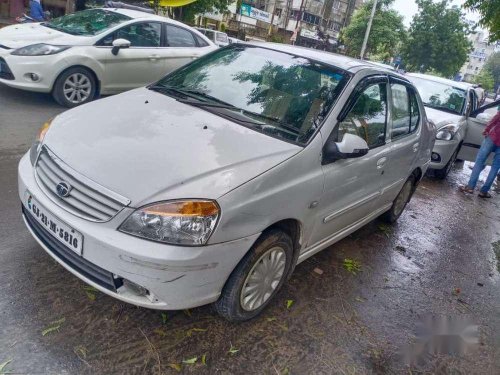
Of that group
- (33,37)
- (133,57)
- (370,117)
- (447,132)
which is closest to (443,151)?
(447,132)

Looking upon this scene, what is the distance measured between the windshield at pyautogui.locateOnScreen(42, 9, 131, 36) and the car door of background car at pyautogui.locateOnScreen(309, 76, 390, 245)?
16.3 feet

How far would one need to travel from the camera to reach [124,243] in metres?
2.09

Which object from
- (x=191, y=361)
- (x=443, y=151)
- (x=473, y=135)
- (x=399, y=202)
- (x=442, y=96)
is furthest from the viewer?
(x=442, y=96)

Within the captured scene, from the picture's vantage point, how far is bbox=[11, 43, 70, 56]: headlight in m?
5.93

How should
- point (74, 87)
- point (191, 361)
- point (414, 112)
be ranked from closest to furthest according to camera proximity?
point (191, 361)
point (414, 112)
point (74, 87)

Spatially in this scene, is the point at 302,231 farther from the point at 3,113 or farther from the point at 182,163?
the point at 3,113

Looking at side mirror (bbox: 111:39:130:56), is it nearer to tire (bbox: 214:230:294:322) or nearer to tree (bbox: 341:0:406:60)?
tire (bbox: 214:230:294:322)

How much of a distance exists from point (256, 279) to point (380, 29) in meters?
37.6

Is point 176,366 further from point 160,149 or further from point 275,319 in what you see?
point 160,149

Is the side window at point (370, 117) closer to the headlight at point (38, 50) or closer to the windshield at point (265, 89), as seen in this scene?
the windshield at point (265, 89)

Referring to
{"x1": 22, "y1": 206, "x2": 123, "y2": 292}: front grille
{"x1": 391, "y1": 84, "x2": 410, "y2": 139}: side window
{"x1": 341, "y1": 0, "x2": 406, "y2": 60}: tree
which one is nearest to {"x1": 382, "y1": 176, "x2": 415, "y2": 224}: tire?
{"x1": 391, "y1": 84, "x2": 410, "y2": 139}: side window

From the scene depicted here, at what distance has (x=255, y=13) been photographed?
37406 millimetres

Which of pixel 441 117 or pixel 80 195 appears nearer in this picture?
pixel 80 195

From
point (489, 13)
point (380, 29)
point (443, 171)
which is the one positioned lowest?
point (443, 171)
